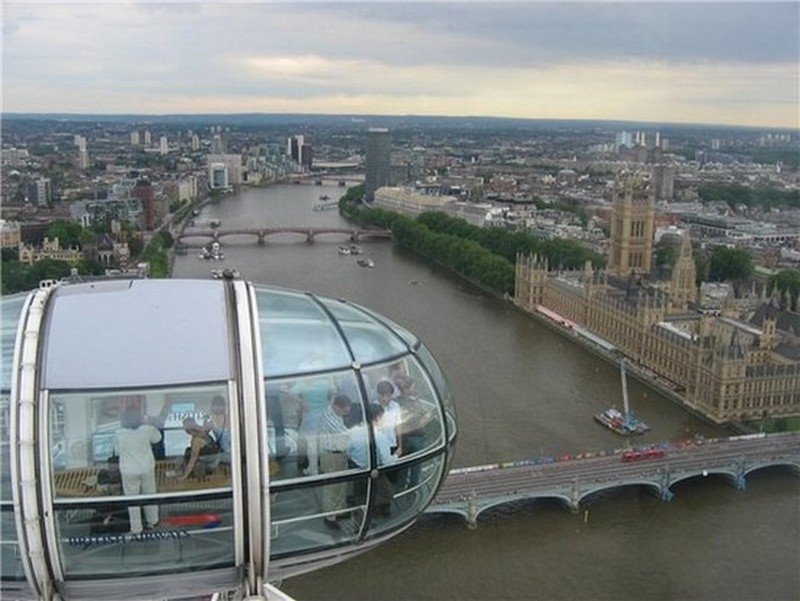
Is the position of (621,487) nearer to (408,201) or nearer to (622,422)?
(622,422)

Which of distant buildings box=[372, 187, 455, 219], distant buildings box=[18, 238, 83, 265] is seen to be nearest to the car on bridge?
distant buildings box=[18, 238, 83, 265]

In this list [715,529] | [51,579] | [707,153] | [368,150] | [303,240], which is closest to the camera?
[51,579]

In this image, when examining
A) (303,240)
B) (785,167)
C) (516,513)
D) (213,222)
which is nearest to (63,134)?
(213,222)

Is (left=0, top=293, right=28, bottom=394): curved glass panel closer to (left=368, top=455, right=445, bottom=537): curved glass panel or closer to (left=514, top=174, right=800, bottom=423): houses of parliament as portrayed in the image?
(left=368, top=455, right=445, bottom=537): curved glass panel

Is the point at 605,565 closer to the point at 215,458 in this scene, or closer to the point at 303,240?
the point at 215,458

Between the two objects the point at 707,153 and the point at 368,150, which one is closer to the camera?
the point at 707,153

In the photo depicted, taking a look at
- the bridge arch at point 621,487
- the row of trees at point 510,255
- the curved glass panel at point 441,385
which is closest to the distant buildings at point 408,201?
the row of trees at point 510,255
